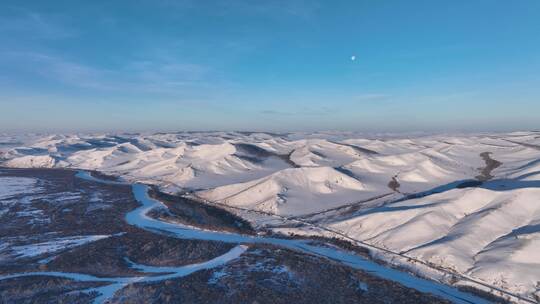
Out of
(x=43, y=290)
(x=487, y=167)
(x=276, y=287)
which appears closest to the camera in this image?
(x=43, y=290)

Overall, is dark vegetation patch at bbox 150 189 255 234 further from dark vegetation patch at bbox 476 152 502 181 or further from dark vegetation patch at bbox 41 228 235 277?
dark vegetation patch at bbox 476 152 502 181

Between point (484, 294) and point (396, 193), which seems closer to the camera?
point (484, 294)

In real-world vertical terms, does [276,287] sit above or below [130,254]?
above

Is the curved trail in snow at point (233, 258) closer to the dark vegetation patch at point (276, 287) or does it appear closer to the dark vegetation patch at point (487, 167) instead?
the dark vegetation patch at point (276, 287)

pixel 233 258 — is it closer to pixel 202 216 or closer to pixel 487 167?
pixel 202 216

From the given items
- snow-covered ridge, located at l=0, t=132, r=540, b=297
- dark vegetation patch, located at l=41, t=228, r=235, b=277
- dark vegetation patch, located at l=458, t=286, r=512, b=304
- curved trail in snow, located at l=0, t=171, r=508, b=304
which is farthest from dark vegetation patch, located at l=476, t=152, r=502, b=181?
dark vegetation patch, located at l=41, t=228, r=235, b=277

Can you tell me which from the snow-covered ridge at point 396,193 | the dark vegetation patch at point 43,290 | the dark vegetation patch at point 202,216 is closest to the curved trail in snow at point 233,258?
the dark vegetation patch at point 43,290

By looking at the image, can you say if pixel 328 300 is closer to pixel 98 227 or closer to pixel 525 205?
pixel 525 205

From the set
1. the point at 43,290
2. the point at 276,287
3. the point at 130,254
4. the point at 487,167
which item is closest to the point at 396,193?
the point at 487,167


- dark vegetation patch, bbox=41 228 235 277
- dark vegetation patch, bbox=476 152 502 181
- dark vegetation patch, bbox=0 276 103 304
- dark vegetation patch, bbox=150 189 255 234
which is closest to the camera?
dark vegetation patch, bbox=0 276 103 304
